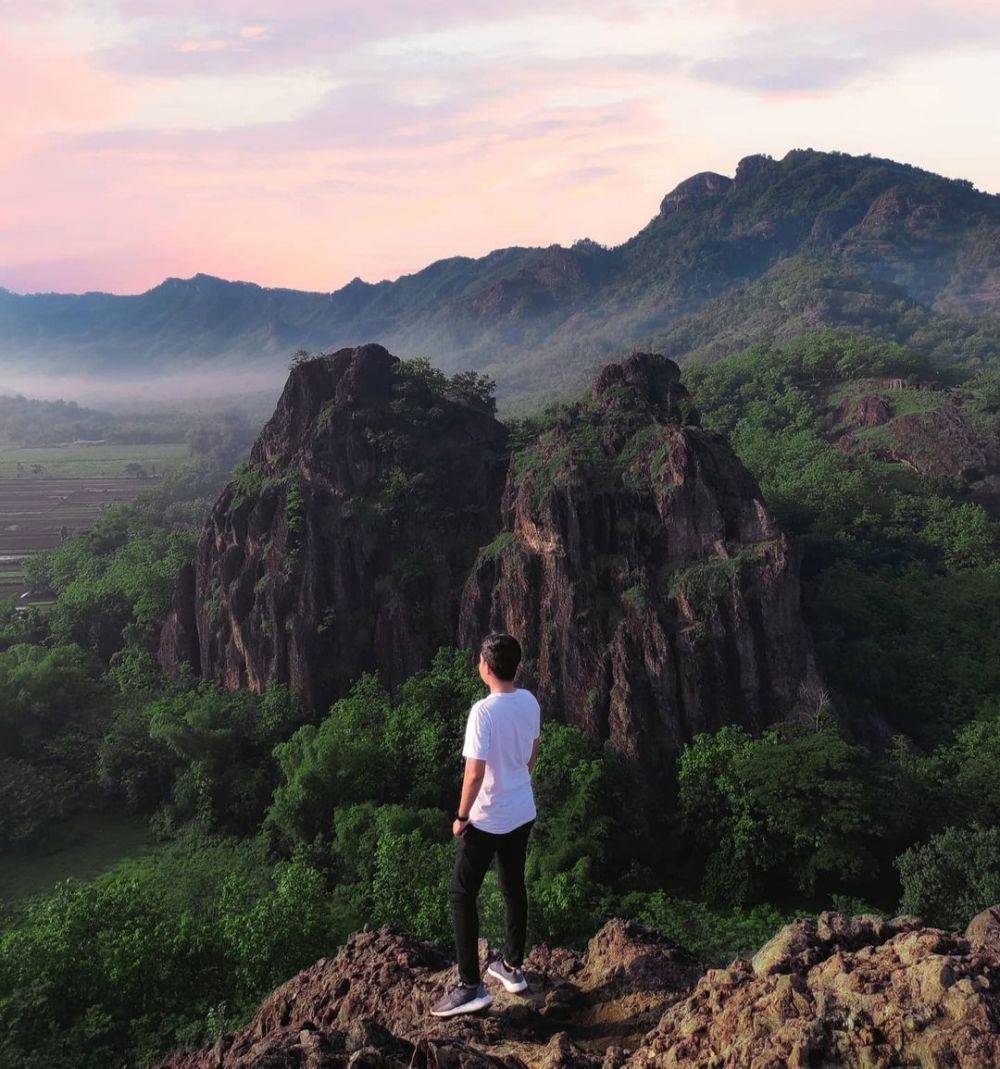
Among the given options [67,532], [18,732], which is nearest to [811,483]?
[18,732]

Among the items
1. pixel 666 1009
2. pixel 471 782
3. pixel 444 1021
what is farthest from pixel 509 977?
pixel 471 782

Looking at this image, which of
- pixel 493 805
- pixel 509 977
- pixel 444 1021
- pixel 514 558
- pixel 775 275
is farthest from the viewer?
pixel 775 275

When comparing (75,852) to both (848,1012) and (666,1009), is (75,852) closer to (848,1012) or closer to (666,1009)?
(666,1009)

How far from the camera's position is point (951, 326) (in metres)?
95.4

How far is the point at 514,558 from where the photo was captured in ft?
81.9

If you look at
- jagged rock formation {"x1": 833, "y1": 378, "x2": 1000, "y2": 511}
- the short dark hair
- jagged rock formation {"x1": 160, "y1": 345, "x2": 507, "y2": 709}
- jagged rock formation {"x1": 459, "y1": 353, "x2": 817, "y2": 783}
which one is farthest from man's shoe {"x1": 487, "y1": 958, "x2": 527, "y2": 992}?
jagged rock formation {"x1": 833, "y1": 378, "x2": 1000, "y2": 511}

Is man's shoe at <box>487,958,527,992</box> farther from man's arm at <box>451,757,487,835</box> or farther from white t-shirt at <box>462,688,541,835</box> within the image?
man's arm at <box>451,757,487,835</box>

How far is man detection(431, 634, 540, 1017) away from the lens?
6.24m

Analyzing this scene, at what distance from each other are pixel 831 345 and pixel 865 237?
114145 millimetres

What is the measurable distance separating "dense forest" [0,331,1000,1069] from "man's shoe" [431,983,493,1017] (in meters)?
7.34

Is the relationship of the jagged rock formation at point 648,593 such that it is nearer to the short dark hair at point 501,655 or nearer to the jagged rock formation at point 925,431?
the short dark hair at point 501,655

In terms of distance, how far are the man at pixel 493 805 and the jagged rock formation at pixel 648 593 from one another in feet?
50.5

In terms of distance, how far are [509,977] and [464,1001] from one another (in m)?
0.51

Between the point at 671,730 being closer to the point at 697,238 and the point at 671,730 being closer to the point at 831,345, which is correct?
the point at 831,345
